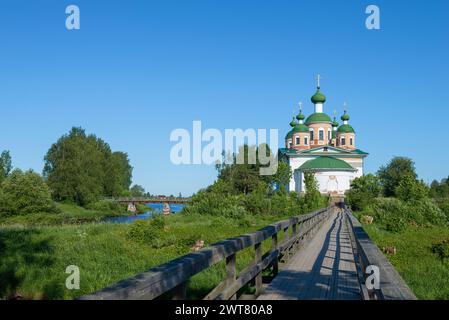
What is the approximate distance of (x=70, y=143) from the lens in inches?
2362

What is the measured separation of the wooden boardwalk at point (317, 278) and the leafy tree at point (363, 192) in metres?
32.7

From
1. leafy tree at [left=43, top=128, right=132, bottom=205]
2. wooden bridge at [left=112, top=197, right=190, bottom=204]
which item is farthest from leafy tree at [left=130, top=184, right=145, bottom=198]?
leafy tree at [left=43, top=128, right=132, bottom=205]

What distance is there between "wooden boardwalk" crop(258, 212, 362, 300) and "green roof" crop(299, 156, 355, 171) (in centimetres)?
5450

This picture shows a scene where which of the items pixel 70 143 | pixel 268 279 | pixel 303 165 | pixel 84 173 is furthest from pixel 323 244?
pixel 303 165

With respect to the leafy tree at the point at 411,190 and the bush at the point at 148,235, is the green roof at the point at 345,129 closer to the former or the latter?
the leafy tree at the point at 411,190

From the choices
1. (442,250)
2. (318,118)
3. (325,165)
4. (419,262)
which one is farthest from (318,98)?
(419,262)

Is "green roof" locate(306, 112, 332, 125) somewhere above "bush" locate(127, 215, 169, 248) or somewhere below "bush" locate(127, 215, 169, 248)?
above

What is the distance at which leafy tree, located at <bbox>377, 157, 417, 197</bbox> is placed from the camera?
61.9m

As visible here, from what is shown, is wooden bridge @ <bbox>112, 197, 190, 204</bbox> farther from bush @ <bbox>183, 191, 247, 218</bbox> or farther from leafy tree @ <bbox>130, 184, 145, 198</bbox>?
bush @ <bbox>183, 191, 247, 218</bbox>

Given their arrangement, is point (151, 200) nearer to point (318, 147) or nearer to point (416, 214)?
point (318, 147)

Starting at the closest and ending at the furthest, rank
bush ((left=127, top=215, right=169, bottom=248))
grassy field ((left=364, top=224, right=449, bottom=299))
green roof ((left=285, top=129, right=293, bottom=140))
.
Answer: grassy field ((left=364, top=224, right=449, bottom=299)) → bush ((left=127, top=215, right=169, bottom=248)) → green roof ((left=285, top=129, right=293, bottom=140))

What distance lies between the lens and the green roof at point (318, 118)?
76062 millimetres

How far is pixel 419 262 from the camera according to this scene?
13.8 m
